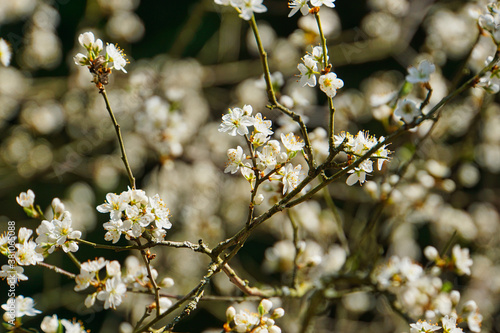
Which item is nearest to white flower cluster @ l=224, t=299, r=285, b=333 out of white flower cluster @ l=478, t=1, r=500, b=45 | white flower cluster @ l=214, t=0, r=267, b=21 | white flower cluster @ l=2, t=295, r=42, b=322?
white flower cluster @ l=2, t=295, r=42, b=322

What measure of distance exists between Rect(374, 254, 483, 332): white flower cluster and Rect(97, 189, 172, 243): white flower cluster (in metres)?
0.91

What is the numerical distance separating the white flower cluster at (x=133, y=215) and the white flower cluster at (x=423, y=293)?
91 cm

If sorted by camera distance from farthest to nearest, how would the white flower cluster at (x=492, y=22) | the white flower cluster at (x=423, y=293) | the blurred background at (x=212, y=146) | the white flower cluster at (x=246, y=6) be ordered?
the blurred background at (x=212, y=146), the white flower cluster at (x=423, y=293), the white flower cluster at (x=492, y=22), the white flower cluster at (x=246, y=6)

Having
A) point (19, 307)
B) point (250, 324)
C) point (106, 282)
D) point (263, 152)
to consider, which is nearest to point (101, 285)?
point (106, 282)

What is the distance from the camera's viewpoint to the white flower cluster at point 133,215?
3.57ft

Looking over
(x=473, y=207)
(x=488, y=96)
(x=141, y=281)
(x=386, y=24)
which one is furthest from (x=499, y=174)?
(x=141, y=281)

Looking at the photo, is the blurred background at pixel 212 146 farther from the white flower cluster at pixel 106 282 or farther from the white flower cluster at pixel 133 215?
the white flower cluster at pixel 133 215

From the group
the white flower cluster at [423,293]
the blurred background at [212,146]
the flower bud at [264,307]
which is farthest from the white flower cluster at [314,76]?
the blurred background at [212,146]

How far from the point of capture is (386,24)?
3264 mm

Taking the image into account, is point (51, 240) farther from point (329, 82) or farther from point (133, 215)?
point (329, 82)

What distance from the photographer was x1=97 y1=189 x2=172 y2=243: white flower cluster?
3.57ft

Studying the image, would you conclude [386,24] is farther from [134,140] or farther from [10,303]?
[10,303]

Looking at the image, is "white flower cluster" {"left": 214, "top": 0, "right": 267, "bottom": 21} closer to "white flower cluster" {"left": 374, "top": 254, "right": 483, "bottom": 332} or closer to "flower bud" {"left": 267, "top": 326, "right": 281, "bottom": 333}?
"flower bud" {"left": 267, "top": 326, "right": 281, "bottom": 333}

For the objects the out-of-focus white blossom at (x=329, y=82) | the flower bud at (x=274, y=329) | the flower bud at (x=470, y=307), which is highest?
the out-of-focus white blossom at (x=329, y=82)
